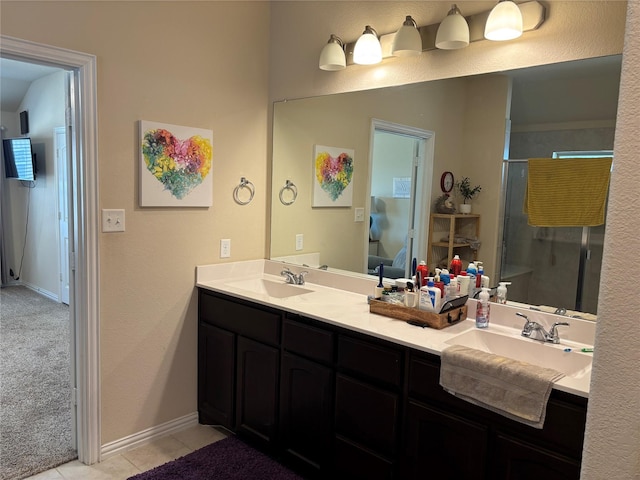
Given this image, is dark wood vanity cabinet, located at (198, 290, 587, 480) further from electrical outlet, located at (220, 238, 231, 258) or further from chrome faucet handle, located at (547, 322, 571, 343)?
chrome faucet handle, located at (547, 322, 571, 343)

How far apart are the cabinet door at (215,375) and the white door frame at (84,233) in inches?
22.9

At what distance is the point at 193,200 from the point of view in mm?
2664

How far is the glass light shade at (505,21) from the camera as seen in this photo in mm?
1873

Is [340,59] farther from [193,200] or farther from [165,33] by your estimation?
[193,200]

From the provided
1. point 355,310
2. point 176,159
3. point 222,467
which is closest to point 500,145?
point 355,310

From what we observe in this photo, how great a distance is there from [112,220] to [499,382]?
1904mm

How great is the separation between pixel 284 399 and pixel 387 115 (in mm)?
1542

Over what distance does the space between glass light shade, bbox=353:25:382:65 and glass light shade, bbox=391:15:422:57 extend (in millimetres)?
157

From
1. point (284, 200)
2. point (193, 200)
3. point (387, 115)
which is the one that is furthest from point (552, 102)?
point (193, 200)

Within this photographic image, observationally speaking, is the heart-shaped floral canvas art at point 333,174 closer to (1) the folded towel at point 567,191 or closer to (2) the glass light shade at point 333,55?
(2) the glass light shade at point 333,55

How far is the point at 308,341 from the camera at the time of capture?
2.17 meters

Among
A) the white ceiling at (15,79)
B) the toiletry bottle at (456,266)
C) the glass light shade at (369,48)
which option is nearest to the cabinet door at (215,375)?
the toiletry bottle at (456,266)

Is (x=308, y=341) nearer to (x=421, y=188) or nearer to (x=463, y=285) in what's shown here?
(x=463, y=285)

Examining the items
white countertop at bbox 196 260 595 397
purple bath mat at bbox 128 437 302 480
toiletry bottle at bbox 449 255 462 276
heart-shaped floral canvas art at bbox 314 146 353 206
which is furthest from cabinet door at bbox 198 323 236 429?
toiletry bottle at bbox 449 255 462 276
